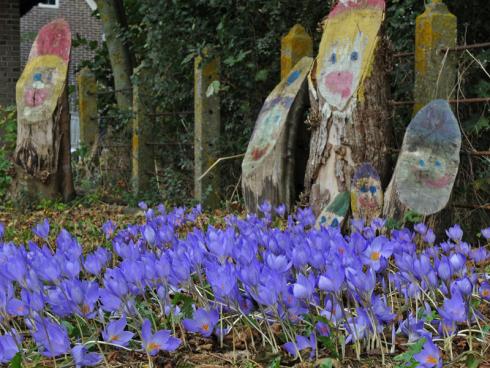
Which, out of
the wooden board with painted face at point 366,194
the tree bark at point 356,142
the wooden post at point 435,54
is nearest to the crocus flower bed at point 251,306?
the wooden board with painted face at point 366,194

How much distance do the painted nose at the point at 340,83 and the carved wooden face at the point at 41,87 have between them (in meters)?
3.60

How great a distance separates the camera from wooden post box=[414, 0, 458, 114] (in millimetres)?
4652

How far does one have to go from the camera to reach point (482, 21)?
603 centimetres

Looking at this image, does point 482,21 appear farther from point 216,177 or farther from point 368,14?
point 216,177

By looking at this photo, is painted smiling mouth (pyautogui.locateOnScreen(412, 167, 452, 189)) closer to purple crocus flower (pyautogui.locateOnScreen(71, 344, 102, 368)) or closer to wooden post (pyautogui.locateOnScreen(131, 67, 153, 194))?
purple crocus flower (pyautogui.locateOnScreen(71, 344, 102, 368))

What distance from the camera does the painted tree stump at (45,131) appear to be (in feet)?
24.5

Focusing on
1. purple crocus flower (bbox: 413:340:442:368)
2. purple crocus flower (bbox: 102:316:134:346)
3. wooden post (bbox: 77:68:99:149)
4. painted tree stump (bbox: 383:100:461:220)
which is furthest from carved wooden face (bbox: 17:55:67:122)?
purple crocus flower (bbox: 413:340:442:368)

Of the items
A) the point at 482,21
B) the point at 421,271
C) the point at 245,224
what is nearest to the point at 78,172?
the point at 482,21

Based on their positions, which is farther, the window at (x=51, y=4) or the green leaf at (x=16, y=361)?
the window at (x=51, y=4)

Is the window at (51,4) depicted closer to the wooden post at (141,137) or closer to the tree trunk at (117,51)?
the tree trunk at (117,51)

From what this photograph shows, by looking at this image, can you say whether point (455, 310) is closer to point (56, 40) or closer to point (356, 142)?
point (356, 142)

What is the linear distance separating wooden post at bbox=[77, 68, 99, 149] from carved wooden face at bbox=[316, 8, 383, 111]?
207 inches

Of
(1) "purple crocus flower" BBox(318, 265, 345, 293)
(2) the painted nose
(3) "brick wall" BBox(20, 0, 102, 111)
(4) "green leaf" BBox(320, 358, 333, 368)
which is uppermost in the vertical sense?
(3) "brick wall" BBox(20, 0, 102, 111)

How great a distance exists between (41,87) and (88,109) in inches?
89.5
